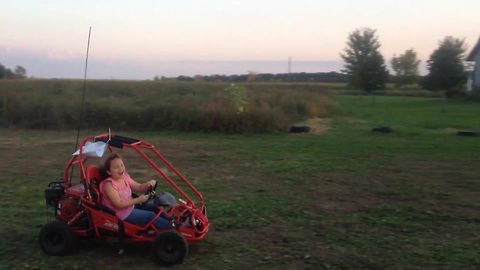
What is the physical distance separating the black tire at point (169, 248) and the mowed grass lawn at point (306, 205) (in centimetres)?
10

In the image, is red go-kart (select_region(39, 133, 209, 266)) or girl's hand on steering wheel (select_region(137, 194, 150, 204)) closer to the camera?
red go-kart (select_region(39, 133, 209, 266))

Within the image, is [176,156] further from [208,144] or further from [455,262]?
[455,262]

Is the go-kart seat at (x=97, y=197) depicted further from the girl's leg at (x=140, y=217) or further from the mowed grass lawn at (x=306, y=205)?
the mowed grass lawn at (x=306, y=205)

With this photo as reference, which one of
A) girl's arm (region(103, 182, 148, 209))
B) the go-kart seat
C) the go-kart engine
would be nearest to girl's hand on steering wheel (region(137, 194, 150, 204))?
girl's arm (region(103, 182, 148, 209))

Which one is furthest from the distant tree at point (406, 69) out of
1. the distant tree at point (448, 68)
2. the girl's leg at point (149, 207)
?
the girl's leg at point (149, 207)

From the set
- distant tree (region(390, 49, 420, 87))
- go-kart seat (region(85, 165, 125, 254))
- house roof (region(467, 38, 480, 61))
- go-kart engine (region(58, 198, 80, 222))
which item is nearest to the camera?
go-kart seat (region(85, 165, 125, 254))

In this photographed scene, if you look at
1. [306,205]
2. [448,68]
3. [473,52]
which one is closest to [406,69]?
[473,52]

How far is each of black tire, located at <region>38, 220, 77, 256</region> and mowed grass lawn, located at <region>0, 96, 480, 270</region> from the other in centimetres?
10

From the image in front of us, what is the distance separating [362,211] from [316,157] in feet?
14.9

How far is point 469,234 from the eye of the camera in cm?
583

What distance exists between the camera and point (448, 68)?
1638 inches

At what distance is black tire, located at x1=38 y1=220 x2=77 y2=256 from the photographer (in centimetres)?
504

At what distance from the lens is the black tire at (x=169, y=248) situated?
484cm

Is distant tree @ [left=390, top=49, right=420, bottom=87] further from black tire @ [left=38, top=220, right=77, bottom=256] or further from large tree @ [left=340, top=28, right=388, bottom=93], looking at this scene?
black tire @ [left=38, top=220, right=77, bottom=256]
